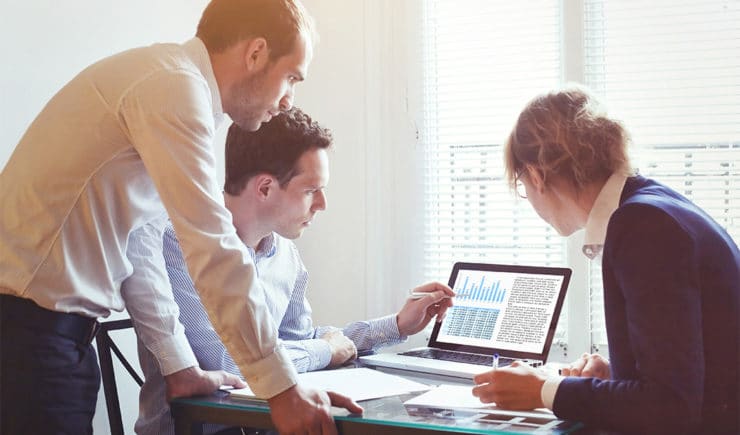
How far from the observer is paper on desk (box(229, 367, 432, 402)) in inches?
64.0

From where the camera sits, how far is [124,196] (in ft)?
4.95

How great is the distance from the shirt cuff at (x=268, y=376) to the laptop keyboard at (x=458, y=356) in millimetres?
789

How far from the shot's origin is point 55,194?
145 centimetres

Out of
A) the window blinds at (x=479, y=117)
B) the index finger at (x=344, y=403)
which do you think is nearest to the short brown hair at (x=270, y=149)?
the index finger at (x=344, y=403)

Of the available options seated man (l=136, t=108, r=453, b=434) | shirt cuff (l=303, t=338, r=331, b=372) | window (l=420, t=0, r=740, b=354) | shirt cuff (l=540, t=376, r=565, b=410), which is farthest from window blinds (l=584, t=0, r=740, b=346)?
shirt cuff (l=540, t=376, r=565, b=410)

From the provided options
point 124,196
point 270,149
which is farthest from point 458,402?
point 270,149

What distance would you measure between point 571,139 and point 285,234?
0.84 metres

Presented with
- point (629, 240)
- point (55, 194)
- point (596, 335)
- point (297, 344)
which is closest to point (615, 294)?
point (629, 240)

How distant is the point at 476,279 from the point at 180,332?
884mm

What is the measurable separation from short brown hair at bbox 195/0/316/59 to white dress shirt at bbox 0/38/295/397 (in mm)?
45

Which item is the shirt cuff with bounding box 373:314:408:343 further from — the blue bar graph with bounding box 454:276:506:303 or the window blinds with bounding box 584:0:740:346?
the window blinds with bounding box 584:0:740:346

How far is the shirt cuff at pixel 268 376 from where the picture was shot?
53.2 inches

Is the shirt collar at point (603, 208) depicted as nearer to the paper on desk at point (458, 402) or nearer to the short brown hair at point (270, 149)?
the paper on desk at point (458, 402)

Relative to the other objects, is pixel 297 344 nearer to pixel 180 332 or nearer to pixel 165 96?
pixel 180 332
